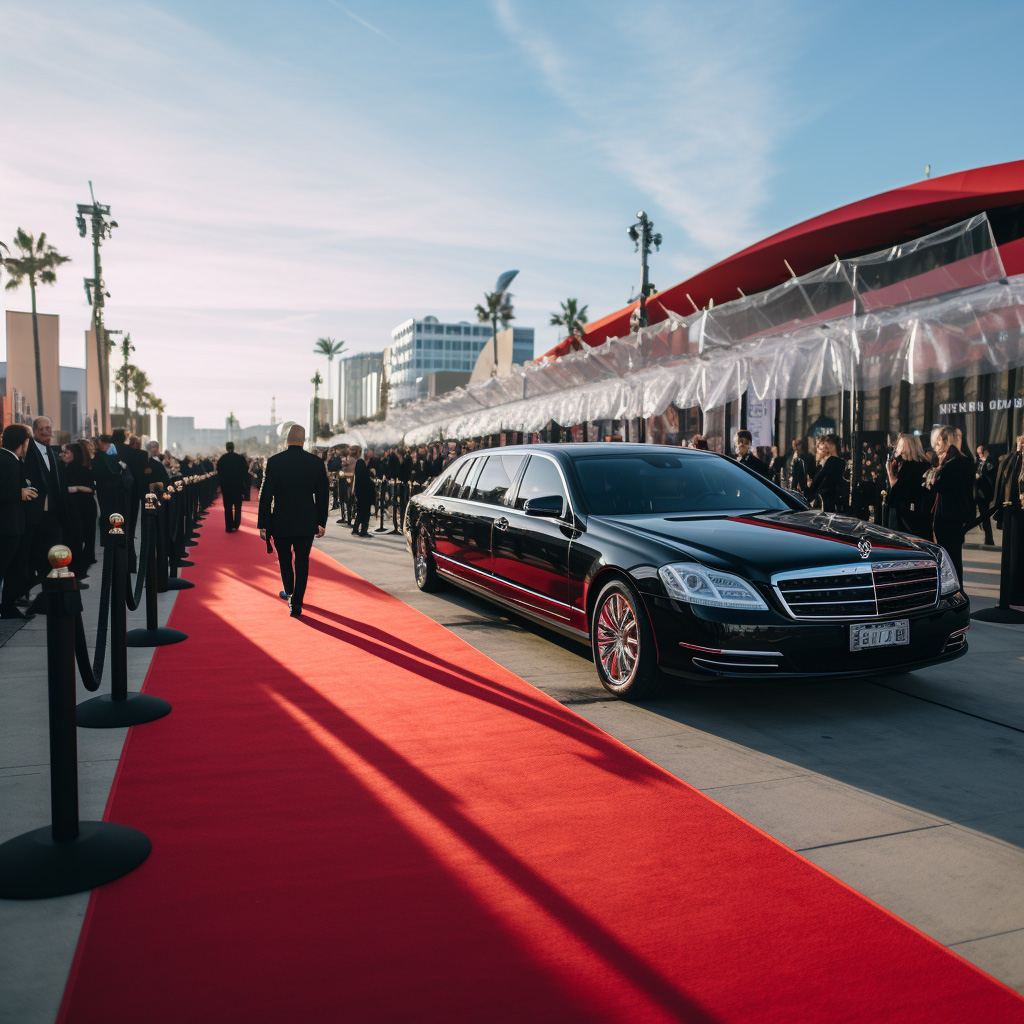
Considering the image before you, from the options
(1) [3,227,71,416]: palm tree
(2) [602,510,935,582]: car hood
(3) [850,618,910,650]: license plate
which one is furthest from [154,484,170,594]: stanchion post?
(1) [3,227,71,416]: palm tree

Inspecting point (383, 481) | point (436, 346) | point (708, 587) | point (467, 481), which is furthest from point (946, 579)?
point (436, 346)

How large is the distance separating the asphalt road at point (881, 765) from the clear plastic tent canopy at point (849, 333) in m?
3.62

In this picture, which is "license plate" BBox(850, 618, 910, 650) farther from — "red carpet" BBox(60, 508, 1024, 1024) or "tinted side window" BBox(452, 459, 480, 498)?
"tinted side window" BBox(452, 459, 480, 498)

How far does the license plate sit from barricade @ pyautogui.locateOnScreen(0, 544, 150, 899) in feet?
12.0

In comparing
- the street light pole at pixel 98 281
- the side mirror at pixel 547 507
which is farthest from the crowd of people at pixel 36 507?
the street light pole at pixel 98 281

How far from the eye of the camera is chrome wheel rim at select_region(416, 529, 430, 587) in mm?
10172

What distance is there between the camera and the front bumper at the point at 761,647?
507cm

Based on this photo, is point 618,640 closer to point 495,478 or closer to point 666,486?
point 666,486

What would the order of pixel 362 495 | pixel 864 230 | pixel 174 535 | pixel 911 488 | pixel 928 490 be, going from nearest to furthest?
pixel 928 490 < pixel 911 488 < pixel 174 535 < pixel 362 495 < pixel 864 230

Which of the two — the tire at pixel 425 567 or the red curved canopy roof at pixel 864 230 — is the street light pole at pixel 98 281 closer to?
the red curved canopy roof at pixel 864 230

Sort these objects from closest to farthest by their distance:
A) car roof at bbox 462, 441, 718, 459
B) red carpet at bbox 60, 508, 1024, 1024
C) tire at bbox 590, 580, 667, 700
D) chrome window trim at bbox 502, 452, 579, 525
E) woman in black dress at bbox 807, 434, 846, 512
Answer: red carpet at bbox 60, 508, 1024, 1024, tire at bbox 590, 580, 667, 700, chrome window trim at bbox 502, 452, 579, 525, car roof at bbox 462, 441, 718, 459, woman in black dress at bbox 807, 434, 846, 512

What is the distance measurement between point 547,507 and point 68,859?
4.02m

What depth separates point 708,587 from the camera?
5.24m

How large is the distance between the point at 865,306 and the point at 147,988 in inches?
408
